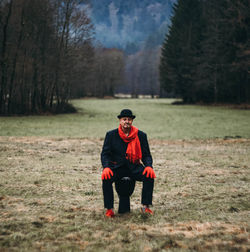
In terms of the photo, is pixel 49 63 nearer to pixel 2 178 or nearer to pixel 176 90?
pixel 2 178

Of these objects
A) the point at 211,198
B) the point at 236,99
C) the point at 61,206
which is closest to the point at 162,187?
the point at 211,198

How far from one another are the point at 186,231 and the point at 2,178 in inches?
180

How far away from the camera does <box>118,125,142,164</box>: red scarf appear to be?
4516 mm

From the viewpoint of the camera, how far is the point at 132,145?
14.8 feet

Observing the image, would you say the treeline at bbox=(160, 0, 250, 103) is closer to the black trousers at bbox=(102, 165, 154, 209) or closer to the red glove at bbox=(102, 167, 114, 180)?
the black trousers at bbox=(102, 165, 154, 209)

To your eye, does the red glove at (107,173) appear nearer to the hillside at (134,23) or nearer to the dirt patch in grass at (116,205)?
the dirt patch in grass at (116,205)

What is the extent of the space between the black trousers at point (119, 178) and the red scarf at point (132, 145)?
→ 0.20m

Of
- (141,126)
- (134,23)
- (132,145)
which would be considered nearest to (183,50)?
(141,126)

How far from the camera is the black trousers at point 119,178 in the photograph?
4.45 meters

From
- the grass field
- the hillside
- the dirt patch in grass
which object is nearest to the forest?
the grass field

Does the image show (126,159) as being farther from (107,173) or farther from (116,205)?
(116,205)

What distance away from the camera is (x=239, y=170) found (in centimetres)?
812

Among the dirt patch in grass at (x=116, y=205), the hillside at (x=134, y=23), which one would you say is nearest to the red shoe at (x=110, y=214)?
the dirt patch in grass at (x=116, y=205)

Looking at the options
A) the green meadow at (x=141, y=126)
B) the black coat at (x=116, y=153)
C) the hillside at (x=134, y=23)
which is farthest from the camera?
the hillside at (x=134, y=23)
